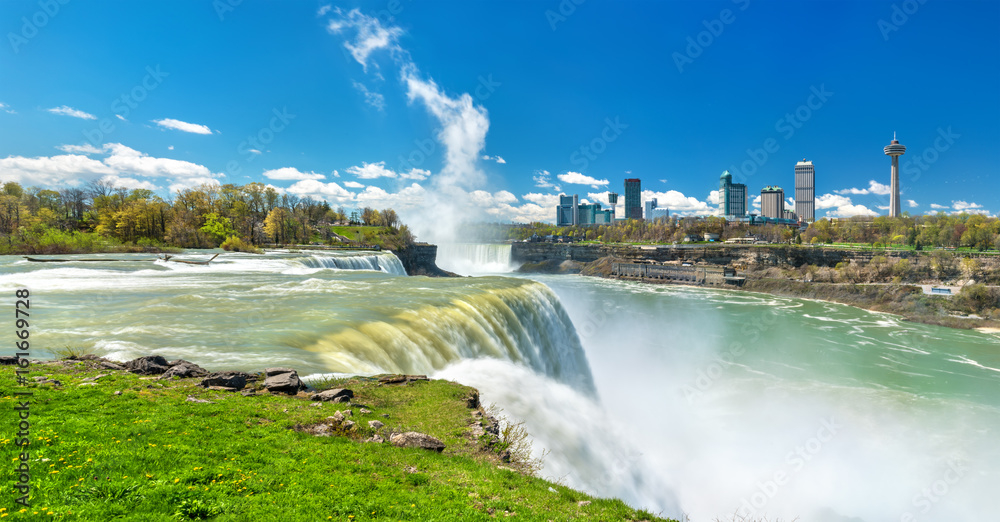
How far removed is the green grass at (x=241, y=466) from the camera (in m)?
4.54

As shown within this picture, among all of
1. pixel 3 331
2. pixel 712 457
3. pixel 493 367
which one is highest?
pixel 3 331

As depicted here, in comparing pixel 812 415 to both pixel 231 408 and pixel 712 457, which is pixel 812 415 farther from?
pixel 231 408

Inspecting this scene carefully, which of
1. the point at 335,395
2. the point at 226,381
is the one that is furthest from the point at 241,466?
the point at 226,381

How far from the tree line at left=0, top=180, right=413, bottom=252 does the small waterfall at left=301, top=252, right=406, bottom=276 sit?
24.0 metres

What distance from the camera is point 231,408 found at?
7582 millimetres

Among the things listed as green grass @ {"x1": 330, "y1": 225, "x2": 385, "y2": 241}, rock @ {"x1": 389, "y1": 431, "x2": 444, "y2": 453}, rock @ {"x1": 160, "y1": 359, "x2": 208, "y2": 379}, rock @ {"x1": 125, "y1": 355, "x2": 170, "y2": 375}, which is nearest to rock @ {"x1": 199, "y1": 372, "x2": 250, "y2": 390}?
rock @ {"x1": 160, "y1": 359, "x2": 208, "y2": 379}

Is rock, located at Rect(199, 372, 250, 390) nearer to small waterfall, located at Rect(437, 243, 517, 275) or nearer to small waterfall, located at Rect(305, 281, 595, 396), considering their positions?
small waterfall, located at Rect(305, 281, 595, 396)

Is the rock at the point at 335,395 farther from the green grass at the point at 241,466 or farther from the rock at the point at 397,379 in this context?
the rock at the point at 397,379

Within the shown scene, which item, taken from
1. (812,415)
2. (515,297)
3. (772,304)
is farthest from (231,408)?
(772,304)

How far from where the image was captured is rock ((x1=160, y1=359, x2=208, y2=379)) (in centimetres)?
941

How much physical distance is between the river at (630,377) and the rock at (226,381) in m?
1.24

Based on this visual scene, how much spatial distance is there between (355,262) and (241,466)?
39248 mm

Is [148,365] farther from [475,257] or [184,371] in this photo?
[475,257]

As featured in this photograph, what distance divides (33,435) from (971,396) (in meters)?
36.6
